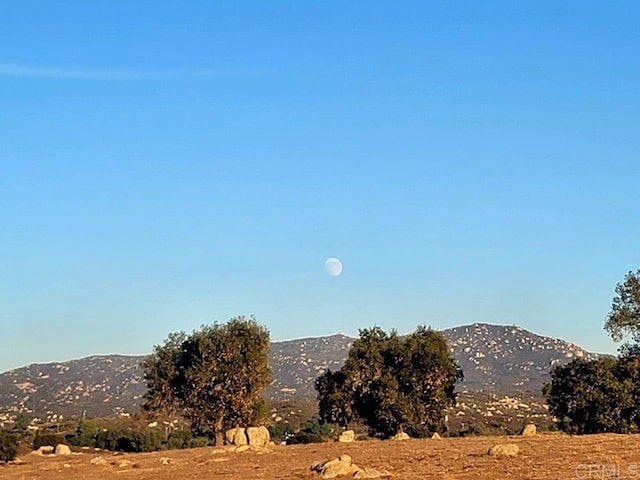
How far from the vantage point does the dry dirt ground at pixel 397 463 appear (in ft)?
101

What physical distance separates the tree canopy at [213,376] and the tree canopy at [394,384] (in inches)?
236

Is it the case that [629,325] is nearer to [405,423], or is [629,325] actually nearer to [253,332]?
[405,423]

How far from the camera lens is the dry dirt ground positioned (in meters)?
30.9

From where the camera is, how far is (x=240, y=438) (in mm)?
54438

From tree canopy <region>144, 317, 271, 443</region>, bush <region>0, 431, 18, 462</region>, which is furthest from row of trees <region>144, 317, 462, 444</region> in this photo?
bush <region>0, 431, 18, 462</region>

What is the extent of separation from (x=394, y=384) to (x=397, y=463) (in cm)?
2837

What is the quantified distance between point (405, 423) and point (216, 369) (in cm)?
1415

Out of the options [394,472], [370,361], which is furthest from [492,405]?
[394,472]

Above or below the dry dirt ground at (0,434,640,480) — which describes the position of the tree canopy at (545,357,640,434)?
above

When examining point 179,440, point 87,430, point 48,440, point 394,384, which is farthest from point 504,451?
point 87,430

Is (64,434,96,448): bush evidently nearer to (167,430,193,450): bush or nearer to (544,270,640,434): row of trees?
(167,430,193,450): bush

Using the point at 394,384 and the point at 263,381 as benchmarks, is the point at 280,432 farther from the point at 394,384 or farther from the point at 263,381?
the point at 394,384

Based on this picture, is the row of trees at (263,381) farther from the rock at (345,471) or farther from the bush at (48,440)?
the rock at (345,471)

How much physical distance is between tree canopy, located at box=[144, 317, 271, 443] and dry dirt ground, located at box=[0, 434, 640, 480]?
12431mm
